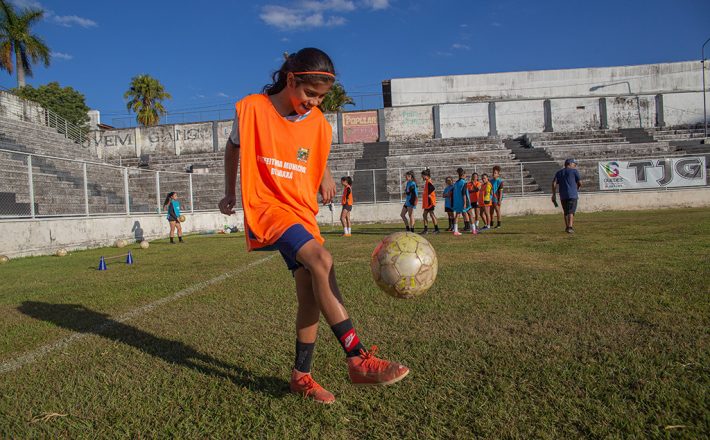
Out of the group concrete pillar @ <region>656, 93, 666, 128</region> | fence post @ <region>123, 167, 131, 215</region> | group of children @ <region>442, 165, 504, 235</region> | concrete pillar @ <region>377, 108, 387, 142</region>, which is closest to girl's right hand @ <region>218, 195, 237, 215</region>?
group of children @ <region>442, 165, 504, 235</region>

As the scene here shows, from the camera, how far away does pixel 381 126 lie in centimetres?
3709

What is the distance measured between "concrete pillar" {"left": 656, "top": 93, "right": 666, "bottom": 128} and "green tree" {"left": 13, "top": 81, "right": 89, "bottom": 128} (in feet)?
169

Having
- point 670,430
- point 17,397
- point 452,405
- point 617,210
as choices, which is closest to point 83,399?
point 17,397

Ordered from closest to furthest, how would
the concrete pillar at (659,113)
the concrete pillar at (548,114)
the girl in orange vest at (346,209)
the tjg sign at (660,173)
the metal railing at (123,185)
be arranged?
1. the metal railing at (123,185)
2. the girl in orange vest at (346,209)
3. the tjg sign at (660,173)
4. the concrete pillar at (659,113)
5. the concrete pillar at (548,114)

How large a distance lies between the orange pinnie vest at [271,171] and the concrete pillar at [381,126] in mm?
34743

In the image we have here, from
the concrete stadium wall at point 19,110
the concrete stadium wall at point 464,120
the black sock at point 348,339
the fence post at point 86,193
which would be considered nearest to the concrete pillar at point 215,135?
the concrete stadium wall at point 19,110

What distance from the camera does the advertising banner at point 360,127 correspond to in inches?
1465

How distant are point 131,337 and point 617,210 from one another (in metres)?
24.4

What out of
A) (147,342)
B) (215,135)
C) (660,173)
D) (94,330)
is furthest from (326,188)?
(215,135)

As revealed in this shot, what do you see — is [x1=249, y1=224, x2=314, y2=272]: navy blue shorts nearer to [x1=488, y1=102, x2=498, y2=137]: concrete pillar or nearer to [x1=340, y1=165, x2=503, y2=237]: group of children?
[x1=340, y1=165, x2=503, y2=237]: group of children

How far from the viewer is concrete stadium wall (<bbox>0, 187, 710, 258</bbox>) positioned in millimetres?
12250

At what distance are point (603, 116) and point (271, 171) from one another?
40.5 m

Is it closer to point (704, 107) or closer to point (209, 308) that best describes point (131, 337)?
point (209, 308)

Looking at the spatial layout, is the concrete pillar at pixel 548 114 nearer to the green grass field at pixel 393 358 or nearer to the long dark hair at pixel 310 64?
the green grass field at pixel 393 358
